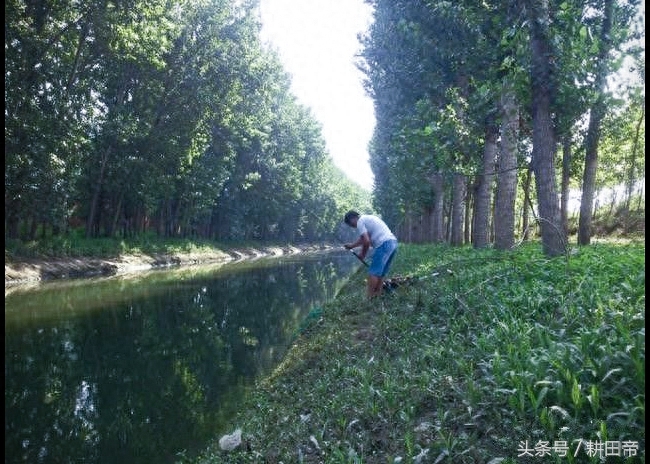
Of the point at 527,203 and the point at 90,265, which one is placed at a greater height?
the point at 527,203

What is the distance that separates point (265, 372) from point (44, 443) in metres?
3.86

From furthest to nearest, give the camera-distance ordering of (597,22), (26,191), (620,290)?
(26,191) → (597,22) → (620,290)

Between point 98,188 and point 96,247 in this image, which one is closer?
point 96,247

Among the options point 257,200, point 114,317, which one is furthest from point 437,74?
point 257,200

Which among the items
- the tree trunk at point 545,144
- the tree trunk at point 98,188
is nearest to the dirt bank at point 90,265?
the tree trunk at point 98,188

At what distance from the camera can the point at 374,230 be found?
35.3 ft

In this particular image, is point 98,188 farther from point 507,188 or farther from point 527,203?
point 507,188

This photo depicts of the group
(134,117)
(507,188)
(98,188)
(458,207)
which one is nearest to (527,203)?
(458,207)

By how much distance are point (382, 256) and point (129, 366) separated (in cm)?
552

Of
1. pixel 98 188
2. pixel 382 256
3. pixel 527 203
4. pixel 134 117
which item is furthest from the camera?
pixel 98 188

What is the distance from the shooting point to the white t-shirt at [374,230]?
10633mm

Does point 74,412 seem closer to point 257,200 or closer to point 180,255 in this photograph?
point 180,255

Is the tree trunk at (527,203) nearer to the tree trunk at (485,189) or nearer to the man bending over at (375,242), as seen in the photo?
the tree trunk at (485,189)

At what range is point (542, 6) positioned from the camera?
29.6ft
